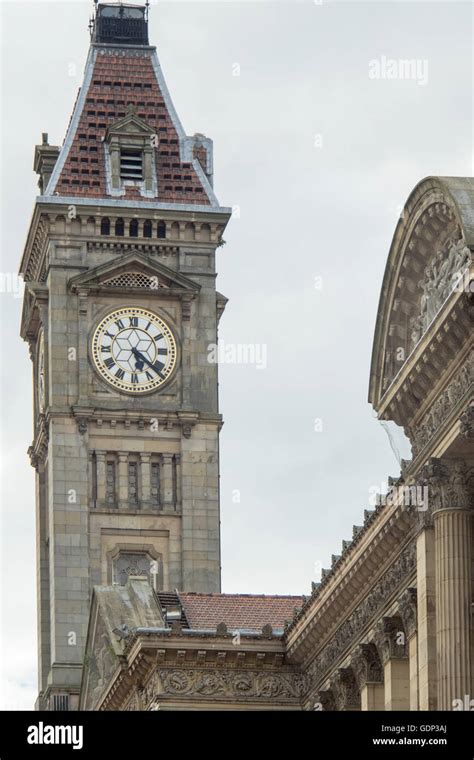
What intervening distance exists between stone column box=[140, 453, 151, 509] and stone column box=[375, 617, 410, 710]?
5569cm

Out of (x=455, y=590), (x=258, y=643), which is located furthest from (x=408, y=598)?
(x=258, y=643)

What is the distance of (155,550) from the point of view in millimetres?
128250

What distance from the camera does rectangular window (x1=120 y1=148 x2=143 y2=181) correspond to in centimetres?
13375

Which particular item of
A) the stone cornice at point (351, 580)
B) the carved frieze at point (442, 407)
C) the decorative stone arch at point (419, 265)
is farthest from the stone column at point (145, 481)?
the carved frieze at point (442, 407)

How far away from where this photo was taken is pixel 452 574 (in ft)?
211

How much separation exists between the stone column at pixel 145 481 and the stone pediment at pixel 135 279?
722 cm

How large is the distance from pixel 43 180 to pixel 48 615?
1942 cm

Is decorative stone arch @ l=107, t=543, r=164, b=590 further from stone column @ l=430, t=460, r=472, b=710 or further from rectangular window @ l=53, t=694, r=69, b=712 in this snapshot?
stone column @ l=430, t=460, r=472, b=710

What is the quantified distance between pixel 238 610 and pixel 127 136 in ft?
140

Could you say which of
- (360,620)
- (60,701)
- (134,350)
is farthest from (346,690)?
(134,350)

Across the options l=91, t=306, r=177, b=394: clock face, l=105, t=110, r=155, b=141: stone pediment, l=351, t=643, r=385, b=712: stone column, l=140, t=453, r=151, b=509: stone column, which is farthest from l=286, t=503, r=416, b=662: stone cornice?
l=105, t=110, r=155, b=141: stone pediment

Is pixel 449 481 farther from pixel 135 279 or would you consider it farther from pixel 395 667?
pixel 135 279

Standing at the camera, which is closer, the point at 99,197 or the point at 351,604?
the point at 351,604
